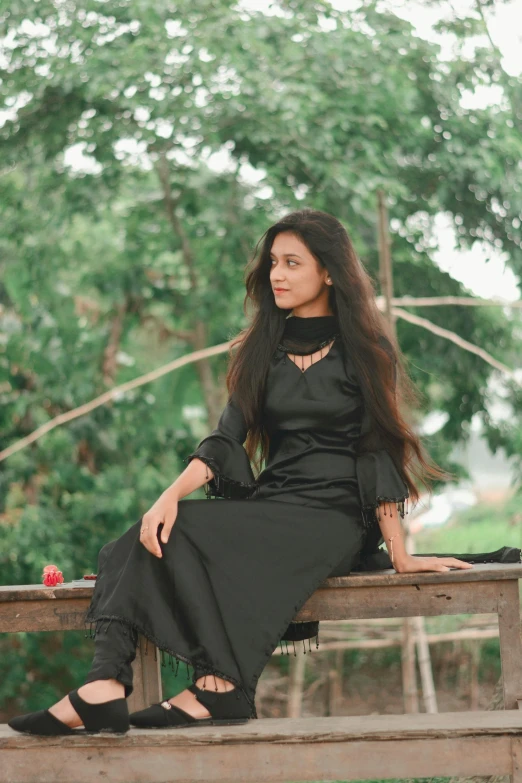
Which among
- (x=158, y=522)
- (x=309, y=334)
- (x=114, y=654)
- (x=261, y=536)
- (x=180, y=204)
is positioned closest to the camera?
(x=114, y=654)

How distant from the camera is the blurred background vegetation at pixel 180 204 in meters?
6.47

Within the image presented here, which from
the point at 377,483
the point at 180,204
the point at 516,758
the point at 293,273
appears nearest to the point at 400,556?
the point at 377,483

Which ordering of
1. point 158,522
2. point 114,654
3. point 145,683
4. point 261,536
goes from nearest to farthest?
point 114,654 < point 158,522 < point 261,536 < point 145,683

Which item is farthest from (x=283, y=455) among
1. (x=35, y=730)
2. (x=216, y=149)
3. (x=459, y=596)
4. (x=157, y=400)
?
(x=157, y=400)

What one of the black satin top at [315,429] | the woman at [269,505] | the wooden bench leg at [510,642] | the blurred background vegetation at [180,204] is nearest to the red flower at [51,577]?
the woman at [269,505]

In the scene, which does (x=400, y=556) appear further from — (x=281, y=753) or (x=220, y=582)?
(x=281, y=753)

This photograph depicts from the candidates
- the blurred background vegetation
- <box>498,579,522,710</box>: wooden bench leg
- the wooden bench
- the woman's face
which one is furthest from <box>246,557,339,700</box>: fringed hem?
the blurred background vegetation

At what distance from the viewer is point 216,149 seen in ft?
21.8

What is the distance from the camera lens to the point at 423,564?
8.93ft

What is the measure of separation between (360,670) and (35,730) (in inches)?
256

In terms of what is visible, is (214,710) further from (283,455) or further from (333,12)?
(333,12)

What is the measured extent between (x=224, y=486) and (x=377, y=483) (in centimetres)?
42

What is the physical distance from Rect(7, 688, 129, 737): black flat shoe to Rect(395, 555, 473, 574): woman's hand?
0.79 metres

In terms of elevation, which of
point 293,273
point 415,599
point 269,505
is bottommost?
point 415,599
